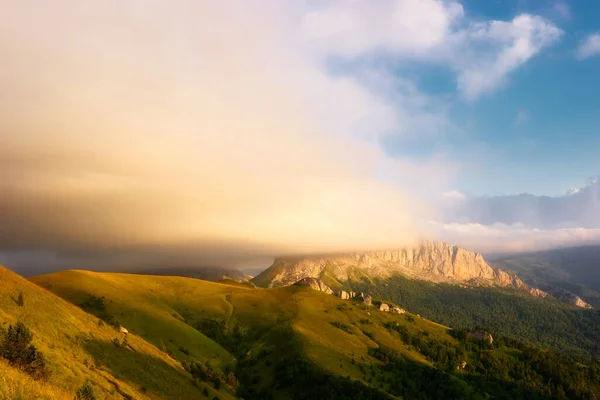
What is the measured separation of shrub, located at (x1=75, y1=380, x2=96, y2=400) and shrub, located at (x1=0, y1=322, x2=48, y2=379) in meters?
4.07

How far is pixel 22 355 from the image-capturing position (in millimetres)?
35188

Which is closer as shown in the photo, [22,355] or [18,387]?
[18,387]

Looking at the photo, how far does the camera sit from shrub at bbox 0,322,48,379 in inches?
1347

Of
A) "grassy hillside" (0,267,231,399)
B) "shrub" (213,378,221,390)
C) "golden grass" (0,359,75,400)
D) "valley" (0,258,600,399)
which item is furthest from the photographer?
"shrub" (213,378,221,390)

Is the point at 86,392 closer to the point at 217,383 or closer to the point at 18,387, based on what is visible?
the point at 18,387

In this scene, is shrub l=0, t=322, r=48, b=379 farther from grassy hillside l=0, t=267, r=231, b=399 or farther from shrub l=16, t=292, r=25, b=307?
shrub l=16, t=292, r=25, b=307

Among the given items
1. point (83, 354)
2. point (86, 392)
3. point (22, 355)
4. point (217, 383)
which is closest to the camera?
A: point (22, 355)

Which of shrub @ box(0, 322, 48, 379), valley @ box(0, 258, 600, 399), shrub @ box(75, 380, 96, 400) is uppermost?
shrub @ box(0, 322, 48, 379)

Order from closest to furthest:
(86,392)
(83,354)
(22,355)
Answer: (22,355) < (86,392) < (83,354)

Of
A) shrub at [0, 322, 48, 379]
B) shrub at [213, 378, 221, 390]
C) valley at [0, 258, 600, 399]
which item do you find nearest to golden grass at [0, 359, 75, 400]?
valley at [0, 258, 600, 399]

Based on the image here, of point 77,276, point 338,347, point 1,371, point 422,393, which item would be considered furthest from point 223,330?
point 1,371

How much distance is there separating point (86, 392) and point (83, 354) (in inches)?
702

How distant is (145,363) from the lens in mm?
65438

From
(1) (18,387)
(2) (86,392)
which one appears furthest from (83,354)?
(1) (18,387)
